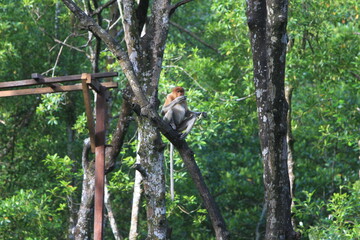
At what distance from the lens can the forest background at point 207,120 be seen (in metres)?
11.2

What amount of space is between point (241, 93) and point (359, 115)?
2537mm

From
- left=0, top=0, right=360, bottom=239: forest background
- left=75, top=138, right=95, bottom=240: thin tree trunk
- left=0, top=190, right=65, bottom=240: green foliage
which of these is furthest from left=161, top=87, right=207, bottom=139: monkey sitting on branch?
left=0, top=190, right=65, bottom=240: green foliage

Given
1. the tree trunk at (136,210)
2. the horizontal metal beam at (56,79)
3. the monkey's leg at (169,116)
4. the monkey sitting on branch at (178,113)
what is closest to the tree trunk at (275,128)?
the horizontal metal beam at (56,79)

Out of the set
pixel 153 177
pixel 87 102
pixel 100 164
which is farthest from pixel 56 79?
pixel 153 177

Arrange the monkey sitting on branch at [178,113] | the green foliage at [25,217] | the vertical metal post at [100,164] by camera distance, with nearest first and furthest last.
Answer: the vertical metal post at [100,164] → the monkey sitting on branch at [178,113] → the green foliage at [25,217]

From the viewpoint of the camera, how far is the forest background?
439 inches

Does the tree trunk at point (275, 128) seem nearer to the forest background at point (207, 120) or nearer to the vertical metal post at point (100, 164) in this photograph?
the vertical metal post at point (100, 164)

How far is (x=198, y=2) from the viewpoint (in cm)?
1619

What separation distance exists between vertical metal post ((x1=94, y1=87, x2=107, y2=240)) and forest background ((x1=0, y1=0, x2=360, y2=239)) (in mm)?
3874

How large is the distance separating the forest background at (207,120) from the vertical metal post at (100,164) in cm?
387

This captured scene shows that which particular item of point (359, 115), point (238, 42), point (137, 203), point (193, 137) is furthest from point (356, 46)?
point (137, 203)

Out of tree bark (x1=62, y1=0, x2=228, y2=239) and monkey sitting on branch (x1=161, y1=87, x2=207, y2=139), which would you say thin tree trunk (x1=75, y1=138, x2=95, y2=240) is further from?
tree bark (x1=62, y1=0, x2=228, y2=239)

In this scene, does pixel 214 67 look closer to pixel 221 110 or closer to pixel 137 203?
pixel 221 110

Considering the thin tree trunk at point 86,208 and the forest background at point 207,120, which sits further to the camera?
the forest background at point 207,120
